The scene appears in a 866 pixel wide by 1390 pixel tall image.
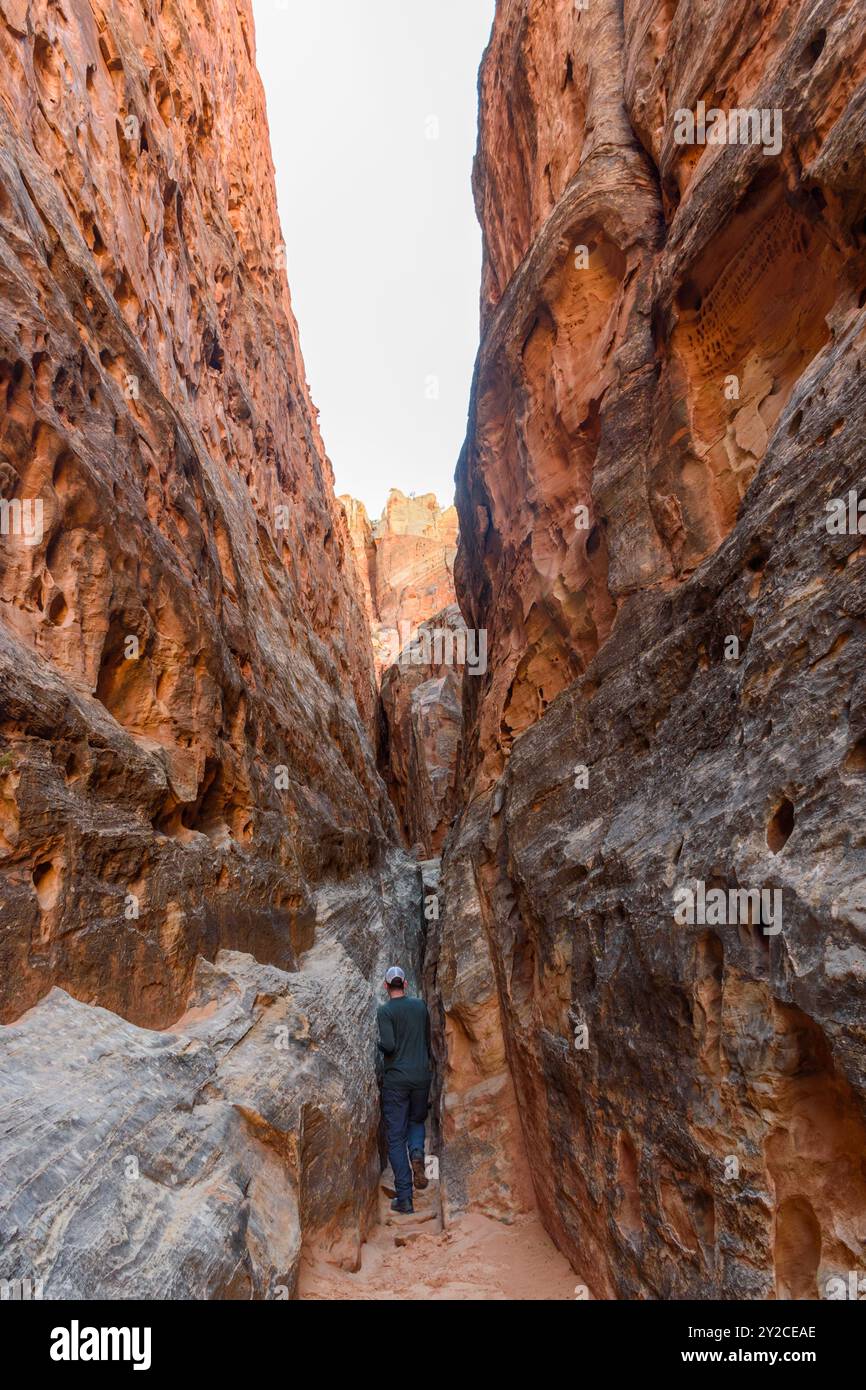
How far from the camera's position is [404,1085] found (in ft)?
31.8

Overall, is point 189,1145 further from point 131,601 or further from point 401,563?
point 401,563

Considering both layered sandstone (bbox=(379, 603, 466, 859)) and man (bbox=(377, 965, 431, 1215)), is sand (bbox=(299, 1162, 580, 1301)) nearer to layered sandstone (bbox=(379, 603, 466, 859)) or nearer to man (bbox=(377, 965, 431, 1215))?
man (bbox=(377, 965, 431, 1215))

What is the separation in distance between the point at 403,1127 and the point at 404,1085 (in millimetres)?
540

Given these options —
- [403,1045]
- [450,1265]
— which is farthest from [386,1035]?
[450,1265]

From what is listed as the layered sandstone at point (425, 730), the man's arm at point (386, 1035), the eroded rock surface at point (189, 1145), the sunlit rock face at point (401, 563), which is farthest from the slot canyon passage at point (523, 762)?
the sunlit rock face at point (401, 563)

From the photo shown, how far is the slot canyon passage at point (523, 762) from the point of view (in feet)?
15.8

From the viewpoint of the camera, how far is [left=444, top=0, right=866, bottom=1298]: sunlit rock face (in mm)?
4625

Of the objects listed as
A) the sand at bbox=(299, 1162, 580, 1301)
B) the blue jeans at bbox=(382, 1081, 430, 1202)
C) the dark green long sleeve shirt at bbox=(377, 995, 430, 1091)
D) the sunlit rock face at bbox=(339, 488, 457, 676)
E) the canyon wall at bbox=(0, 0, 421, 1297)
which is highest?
the sunlit rock face at bbox=(339, 488, 457, 676)

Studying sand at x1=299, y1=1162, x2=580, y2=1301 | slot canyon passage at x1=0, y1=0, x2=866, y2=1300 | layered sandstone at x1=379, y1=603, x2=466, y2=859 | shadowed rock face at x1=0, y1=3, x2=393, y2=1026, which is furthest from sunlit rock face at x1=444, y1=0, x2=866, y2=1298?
layered sandstone at x1=379, y1=603, x2=466, y2=859

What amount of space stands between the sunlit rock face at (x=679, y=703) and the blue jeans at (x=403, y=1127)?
0.52 meters

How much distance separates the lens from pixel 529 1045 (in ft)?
29.1

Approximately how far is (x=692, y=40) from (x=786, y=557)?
903 centimetres

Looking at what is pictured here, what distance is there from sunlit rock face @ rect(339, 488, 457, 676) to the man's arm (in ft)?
179

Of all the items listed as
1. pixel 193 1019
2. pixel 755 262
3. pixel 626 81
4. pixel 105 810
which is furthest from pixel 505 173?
pixel 193 1019
